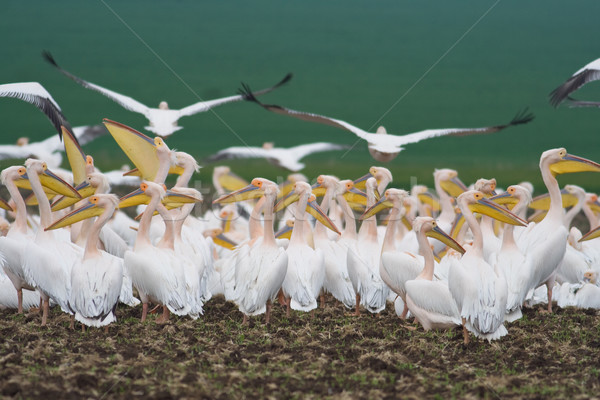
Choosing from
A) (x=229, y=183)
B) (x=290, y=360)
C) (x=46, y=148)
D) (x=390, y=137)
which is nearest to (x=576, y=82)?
(x=390, y=137)

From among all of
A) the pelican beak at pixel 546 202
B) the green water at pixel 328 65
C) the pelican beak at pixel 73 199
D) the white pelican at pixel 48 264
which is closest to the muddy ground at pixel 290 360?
the white pelican at pixel 48 264

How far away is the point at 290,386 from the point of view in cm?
429

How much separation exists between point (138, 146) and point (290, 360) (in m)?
3.37

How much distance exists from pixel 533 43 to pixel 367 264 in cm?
2418

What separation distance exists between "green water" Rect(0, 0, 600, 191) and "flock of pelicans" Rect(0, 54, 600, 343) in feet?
48.0

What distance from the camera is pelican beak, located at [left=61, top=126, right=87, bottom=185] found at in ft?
24.3

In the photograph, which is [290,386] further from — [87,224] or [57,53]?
[57,53]

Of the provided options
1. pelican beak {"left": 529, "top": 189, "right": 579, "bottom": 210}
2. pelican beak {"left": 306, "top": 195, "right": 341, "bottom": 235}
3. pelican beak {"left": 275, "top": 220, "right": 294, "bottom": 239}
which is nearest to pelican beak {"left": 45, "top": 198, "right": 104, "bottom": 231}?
pelican beak {"left": 306, "top": 195, "right": 341, "bottom": 235}

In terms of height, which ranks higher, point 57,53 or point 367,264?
point 57,53

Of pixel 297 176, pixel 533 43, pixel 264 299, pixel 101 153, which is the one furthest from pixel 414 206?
pixel 533 43

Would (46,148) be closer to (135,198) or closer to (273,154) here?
(273,154)

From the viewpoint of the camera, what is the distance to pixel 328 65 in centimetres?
2766

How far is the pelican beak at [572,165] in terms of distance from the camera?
696 cm

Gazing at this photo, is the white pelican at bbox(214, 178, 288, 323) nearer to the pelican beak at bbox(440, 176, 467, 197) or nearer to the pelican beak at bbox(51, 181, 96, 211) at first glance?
the pelican beak at bbox(51, 181, 96, 211)
